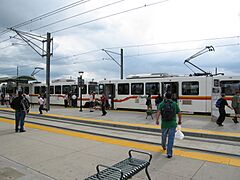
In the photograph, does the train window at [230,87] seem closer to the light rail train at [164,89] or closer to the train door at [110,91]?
the light rail train at [164,89]

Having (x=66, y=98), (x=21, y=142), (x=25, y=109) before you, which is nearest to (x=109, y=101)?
(x=66, y=98)

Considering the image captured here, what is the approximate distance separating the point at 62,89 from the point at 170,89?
13.7 m

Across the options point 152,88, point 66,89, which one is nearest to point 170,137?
point 152,88

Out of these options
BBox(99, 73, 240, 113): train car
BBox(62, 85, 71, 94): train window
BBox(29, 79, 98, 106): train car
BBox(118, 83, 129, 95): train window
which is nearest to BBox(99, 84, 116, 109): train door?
BBox(99, 73, 240, 113): train car

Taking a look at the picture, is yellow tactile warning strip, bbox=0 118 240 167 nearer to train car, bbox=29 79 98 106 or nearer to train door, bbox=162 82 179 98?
train door, bbox=162 82 179 98

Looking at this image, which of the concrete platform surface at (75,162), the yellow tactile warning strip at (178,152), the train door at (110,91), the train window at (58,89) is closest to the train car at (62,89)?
the train window at (58,89)

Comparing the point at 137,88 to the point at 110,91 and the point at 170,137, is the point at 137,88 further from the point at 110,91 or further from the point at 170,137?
the point at 170,137

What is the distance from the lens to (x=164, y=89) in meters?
16.6

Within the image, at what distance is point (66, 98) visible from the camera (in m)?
23.6

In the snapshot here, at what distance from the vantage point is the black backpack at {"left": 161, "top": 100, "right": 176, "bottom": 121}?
18.8ft

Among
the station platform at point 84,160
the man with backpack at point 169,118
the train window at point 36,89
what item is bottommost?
the station platform at point 84,160

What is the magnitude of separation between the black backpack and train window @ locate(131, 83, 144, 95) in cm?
1201

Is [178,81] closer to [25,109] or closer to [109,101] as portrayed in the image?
[109,101]

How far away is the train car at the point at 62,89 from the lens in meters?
22.7
